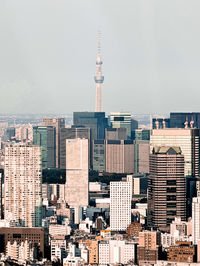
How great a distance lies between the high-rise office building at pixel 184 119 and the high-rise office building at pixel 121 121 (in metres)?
5.86

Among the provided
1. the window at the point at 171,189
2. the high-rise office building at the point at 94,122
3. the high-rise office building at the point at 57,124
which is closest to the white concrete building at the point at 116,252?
the window at the point at 171,189

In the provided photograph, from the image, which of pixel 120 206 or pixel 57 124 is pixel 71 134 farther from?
pixel 120 206

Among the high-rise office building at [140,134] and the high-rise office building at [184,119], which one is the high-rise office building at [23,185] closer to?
the high-rise office building at [184,119]

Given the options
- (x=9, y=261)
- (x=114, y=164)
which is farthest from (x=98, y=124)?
(x=9, y=261)

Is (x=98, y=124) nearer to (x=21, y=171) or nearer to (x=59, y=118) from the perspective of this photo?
(x=59, y=118)

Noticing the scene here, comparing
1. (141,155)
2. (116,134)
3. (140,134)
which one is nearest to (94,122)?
(116,134)

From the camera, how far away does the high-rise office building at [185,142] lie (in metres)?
46.2

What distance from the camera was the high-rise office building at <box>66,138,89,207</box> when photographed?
46625mm

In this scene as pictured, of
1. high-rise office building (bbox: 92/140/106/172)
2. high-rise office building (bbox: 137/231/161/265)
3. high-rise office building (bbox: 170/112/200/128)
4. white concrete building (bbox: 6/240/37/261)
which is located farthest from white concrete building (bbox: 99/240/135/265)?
high-rise office building (bbox: 92/140/106/172)

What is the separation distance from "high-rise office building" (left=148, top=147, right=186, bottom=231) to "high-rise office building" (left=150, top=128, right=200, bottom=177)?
369cm

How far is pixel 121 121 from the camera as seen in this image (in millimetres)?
66125

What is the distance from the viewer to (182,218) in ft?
125

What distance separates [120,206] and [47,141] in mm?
17338

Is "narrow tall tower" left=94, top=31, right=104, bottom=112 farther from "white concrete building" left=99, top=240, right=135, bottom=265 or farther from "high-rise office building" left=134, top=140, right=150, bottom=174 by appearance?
"white concrete building" left=99, top=240, right=135, bottom=265
